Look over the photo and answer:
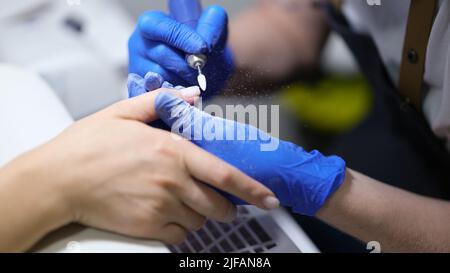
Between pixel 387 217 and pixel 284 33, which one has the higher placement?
pixel 284 33

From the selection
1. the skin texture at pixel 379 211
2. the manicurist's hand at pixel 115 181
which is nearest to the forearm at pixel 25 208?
the manicurist's hand at pixel 115 181

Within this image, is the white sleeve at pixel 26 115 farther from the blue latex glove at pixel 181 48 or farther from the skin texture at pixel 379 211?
the skin texture at pixel 379 211

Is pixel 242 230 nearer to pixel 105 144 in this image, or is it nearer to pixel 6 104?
pixel 105 144

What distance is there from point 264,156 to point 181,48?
0.22m

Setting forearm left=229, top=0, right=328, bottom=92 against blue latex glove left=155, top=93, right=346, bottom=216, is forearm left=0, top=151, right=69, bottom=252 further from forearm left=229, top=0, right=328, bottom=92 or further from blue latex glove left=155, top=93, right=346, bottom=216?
forearm left=229, top=0, right=328, bottom=92

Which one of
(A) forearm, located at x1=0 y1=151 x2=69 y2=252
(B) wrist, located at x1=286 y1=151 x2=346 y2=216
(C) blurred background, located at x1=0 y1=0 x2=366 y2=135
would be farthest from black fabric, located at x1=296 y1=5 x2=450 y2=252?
(A) forearm, located at x1=0 y1=151 x2=69 y2=252

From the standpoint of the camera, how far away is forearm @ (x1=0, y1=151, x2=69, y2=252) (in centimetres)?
60

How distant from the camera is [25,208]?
0.60 meters

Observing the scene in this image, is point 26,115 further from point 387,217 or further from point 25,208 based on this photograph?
point 387,217

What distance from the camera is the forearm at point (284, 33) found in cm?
97

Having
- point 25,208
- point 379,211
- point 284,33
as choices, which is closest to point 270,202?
point 379,211

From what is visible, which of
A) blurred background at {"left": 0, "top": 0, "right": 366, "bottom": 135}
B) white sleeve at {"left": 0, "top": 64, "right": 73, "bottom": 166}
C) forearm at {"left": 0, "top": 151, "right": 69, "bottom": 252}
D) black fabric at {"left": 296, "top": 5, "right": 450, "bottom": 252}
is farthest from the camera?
blurred background at {"left": 0, "top": 0, "right": 366, "bottom": 135}

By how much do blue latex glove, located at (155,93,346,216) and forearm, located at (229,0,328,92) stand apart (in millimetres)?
322

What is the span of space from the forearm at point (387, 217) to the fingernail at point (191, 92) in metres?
0.25
